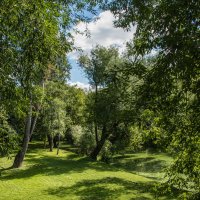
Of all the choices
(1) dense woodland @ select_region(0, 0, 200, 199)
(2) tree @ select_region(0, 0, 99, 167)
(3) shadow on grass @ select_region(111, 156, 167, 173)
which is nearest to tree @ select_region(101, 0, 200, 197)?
(1) dense woodland @ select_region(0, 0, 200, 199)

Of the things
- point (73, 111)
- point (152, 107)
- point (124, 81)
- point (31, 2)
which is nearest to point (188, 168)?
point (152, 107)

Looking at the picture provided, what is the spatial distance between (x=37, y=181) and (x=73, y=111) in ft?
145

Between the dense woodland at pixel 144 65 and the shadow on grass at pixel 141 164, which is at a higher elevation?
the dense woodland at pixel 144 65

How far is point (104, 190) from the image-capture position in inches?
774

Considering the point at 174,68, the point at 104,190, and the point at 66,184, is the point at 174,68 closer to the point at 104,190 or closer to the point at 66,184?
the point at 104,190

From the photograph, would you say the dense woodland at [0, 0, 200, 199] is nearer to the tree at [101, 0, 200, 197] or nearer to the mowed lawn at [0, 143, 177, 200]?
the tree at [101, 0, 200, 197]

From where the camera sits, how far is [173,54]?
517cm

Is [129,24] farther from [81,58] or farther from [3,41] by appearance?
[81,58]

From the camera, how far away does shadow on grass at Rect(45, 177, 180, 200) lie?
18078mm

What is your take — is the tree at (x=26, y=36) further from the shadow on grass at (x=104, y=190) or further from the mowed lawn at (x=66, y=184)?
the shadow on grass at (x=104, y=190)

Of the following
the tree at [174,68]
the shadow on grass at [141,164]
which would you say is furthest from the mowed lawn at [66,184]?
the tree at [174,68]

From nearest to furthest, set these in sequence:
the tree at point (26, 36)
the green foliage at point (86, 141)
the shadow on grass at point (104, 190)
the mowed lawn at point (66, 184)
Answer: the tree at point (26, 36), the mowed lawn at point (66, 184), the shadow on grass at point (104, 190), the green foliage at point (86, 141)

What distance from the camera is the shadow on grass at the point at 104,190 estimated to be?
18.1m

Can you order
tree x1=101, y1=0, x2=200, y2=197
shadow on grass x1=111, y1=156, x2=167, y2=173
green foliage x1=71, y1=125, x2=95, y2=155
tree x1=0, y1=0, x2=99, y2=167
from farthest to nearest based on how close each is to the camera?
1. green foliage x1=71, y1=125, x2=95, y2=155
2. shadow on grass x1=111, y1=156, x2=167, y2=173
3. tree x1=0, y1=0, x2=99, y2=167
4. tree x1=101, y1=0, x2=200, y2=197
